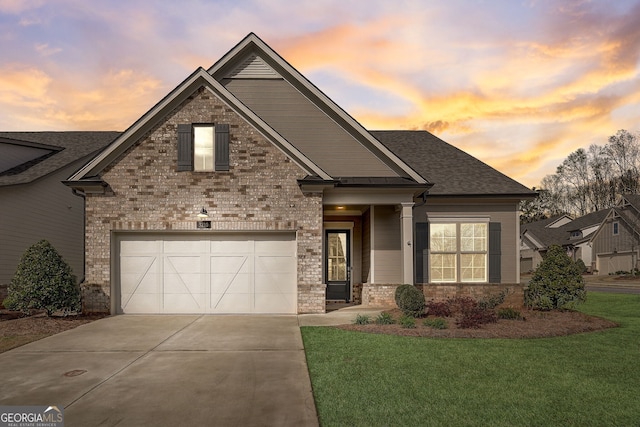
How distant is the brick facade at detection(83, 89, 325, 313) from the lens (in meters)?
13.6

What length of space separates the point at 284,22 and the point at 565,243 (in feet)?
193

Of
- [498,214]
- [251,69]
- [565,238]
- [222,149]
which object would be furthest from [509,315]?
[565,238]

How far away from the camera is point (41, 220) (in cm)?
1762

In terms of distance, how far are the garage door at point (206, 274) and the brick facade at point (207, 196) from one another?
0.44 metres

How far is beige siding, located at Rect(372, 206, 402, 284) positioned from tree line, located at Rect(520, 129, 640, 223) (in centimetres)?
5360

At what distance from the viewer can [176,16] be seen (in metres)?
14.8

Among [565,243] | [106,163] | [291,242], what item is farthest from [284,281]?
[565,243]

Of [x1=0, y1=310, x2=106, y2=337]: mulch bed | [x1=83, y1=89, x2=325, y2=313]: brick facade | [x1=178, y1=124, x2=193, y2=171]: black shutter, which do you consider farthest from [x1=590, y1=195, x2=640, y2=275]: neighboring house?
[x1=0, y1=310, x2=106, y2=337]: mulch bed

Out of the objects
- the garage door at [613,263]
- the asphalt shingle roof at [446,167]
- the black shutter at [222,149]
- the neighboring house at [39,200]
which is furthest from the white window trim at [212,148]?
the garage door at [613,263]

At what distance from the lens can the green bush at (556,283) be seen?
13117 mm

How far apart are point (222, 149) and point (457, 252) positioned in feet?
29.1

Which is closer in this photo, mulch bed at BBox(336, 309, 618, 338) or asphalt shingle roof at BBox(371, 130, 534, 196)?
mulch bed at BBox(336, 309, 618, 338)

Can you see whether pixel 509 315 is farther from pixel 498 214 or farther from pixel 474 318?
pixel 498 214

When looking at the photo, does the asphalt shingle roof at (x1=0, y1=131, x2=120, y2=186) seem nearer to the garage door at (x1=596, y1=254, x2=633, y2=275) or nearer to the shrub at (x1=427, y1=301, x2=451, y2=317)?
the shrub at (x1=427, y1=301, x2=451, y2=317)
